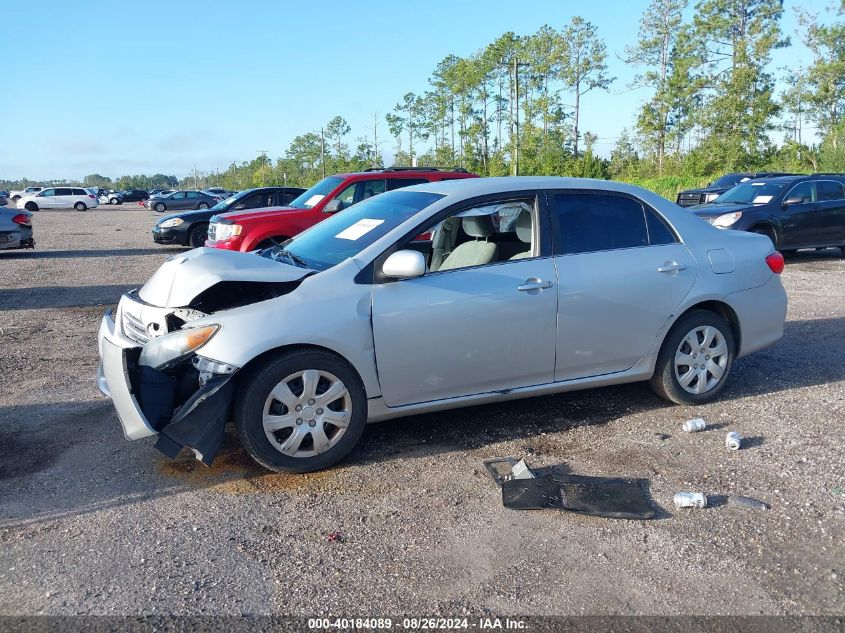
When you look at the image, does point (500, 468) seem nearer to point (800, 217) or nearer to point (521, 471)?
point (521, 471)

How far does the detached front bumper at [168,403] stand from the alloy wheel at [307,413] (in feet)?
0.91

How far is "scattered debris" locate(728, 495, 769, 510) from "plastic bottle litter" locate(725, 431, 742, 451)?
2.48ft

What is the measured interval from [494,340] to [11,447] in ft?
10.6

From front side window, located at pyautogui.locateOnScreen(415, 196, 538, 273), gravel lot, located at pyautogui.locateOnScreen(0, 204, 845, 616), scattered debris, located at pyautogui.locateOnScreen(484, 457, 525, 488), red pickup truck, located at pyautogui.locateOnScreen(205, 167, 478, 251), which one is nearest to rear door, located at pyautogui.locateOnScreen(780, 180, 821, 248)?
red pickup truck, located at pyautogui.locateOnScreen(205, 167, 478, 251)

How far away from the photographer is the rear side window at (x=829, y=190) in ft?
48.0

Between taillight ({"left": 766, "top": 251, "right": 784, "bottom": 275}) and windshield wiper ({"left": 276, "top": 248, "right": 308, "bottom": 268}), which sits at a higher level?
windshield wiper ({"left": 276, "top": 248, "right": 308, "bottom": 268})

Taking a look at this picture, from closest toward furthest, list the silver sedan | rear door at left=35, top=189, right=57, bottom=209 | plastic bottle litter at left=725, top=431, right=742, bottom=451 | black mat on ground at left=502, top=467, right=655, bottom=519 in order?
black mat on ground at left=502, top=467, right=655, bottom=519 < the silver sedan < plastic bottle litter at left=725, top=431, right=742, bottom=451 < rear door at left=35, top=189, right=57, bottom=209

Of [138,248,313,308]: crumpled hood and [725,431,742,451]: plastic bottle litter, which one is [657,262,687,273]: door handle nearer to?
[725,431,742,451]: plastic bottle litter

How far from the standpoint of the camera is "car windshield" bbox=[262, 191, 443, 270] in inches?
190

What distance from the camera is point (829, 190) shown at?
48.5 feet

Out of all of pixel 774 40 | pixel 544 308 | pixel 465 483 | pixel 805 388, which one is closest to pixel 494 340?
pixel 544 308

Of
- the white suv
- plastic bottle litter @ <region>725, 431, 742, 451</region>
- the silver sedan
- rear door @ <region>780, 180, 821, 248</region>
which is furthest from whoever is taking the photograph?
the white suv

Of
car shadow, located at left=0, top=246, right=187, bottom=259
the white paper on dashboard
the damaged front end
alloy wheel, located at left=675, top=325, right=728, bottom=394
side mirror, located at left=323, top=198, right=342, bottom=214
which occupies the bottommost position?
car shadow, located at left=0, top=246, right=187, bottom=259

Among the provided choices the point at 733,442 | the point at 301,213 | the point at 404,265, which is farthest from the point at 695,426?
the point at 301,213
